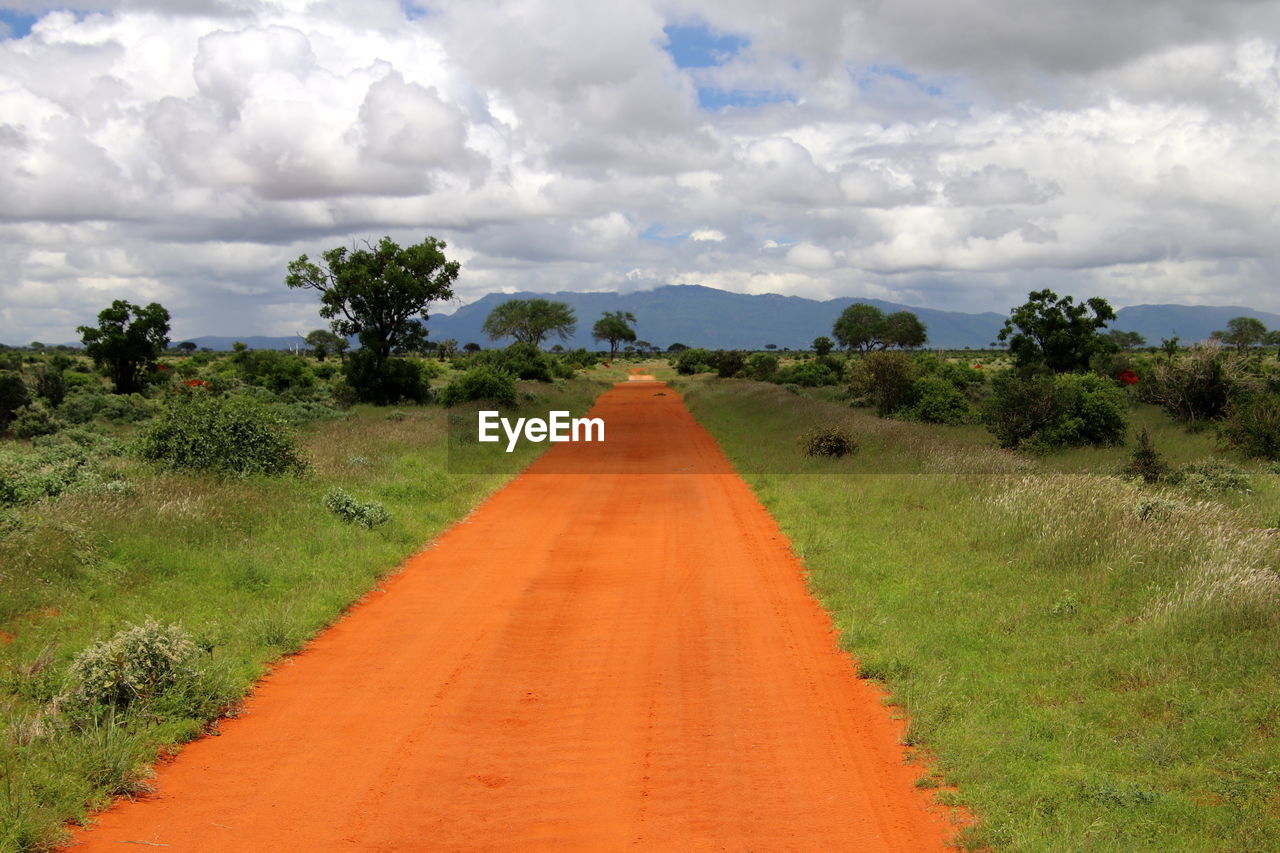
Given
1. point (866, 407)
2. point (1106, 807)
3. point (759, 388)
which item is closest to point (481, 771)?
point (1106, 807)

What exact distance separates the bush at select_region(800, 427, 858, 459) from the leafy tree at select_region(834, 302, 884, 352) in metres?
72.4

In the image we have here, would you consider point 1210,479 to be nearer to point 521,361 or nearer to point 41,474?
point 41,474

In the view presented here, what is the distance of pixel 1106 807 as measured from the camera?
4.96 m

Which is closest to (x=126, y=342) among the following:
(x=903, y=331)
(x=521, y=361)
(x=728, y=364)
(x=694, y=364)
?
(x=521, y=361)

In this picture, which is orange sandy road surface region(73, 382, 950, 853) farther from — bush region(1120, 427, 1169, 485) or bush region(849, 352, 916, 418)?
bush region(849, 352, 916, 418)

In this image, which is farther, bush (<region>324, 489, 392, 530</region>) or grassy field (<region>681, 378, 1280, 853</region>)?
bush (<region>324, 489, 392, 530</region>)

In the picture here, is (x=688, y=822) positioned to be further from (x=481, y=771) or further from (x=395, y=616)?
(x=395, y=616)

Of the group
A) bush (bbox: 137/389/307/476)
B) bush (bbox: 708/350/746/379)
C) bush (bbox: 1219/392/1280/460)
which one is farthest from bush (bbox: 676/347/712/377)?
bush (bbox: 137/389/307/476)

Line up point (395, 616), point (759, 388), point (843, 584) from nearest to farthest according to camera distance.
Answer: point (395, 616), point (843, 584), point (759, 388)

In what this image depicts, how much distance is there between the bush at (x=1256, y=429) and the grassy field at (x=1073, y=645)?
154 inches

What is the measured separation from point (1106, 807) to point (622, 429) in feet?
87.2

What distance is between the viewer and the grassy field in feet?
16.4

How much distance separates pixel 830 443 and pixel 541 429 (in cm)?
1294

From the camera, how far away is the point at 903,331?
89.6 metres
